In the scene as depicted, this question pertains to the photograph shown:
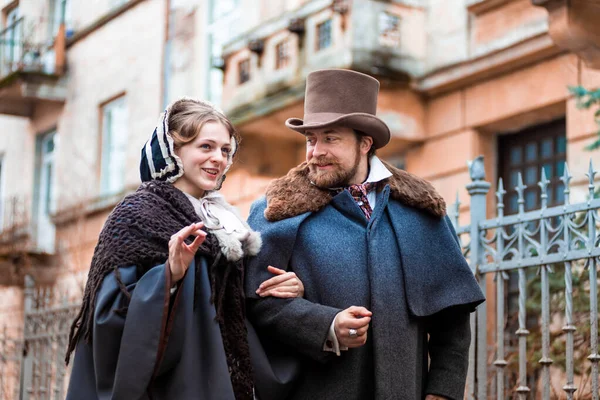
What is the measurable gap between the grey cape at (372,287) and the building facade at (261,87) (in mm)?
4100

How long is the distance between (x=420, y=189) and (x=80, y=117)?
523 inches

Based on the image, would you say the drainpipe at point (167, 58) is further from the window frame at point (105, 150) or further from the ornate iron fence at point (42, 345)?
the ornate iron fence at point (42, 345)

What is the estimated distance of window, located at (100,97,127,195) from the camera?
15.9 m

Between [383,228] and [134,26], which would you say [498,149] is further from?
[134,26]

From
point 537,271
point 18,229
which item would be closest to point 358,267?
point 537,271

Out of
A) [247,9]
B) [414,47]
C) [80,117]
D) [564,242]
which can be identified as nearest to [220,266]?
[564,242]

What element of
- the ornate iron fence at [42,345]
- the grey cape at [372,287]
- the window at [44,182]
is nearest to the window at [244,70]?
the ornate iron fence at [42,345]

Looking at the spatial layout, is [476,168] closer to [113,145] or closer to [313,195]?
[313,195]

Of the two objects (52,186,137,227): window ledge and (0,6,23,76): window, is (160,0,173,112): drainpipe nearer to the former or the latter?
(52,186,137,227): window ledge

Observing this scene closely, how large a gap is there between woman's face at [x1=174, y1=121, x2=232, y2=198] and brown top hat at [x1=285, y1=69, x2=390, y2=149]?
0.45m

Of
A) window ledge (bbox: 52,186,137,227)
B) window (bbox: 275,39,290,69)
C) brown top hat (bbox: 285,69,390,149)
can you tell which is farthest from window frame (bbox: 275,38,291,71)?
brown top hat (bbox: 285,69,390,149)

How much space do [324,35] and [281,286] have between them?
6.93 m

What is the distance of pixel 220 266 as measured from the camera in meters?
3.82

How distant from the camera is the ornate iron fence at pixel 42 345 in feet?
27.0
